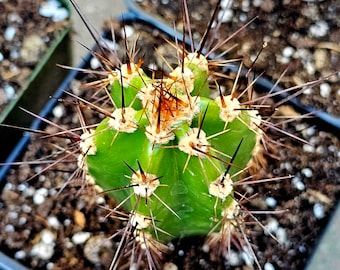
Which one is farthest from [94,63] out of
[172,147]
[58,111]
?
[172,147]

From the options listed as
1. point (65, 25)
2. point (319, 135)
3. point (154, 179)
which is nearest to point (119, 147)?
point (154, 179)

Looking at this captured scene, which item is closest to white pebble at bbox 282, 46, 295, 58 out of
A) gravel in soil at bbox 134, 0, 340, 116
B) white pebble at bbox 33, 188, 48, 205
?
gravel in soil at bbox 134, 0, 340, 116

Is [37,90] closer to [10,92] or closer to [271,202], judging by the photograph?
[10,92]

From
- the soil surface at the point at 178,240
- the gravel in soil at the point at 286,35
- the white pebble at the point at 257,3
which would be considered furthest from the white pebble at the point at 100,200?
the white pebble at the point at 257,3

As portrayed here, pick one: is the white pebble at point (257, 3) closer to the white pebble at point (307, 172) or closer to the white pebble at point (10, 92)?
the white pebble at point (307, 172)

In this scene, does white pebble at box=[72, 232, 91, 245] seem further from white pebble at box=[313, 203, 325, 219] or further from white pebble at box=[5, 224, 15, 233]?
white pebble at box=[313, 203, 325, 219]

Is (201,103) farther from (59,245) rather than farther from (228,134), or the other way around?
(59,245)
